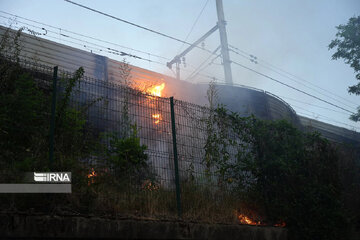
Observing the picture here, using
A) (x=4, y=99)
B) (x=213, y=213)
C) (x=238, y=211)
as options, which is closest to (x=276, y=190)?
(x=238, y=211)

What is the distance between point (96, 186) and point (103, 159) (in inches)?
20.1

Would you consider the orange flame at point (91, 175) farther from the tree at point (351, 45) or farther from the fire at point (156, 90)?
the tree at point (351, 45)

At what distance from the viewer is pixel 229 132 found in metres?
7.03

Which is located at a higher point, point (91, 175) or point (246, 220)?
point (91, 175)

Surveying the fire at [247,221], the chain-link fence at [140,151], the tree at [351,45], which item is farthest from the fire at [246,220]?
the tree at [351,45]

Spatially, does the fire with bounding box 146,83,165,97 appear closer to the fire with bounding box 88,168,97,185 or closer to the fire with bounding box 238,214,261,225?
the fire with bounding box 238,214,261,225

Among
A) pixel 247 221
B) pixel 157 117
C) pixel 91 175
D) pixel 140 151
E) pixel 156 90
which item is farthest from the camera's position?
pixel 156 90

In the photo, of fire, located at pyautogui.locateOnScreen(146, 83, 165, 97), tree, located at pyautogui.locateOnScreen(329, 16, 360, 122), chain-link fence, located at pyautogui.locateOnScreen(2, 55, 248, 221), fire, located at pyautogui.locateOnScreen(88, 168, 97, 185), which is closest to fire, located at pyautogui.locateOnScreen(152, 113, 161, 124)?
chain-link fence, located at pyautogui.locateOnScreen(2, 55, 248, 221)

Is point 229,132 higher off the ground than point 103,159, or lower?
higher

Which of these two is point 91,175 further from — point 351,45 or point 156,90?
point 351,45

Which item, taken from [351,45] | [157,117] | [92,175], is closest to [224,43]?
[351,45]

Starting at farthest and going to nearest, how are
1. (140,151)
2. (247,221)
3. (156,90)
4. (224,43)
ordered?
(224,43) < (156,90) < (247,221) < (140,151)

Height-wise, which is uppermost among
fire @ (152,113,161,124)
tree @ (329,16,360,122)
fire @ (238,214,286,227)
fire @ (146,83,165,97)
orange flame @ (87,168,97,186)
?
tree @ (329,16,360,122)

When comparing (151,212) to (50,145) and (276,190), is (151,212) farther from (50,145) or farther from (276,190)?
(276,190)
